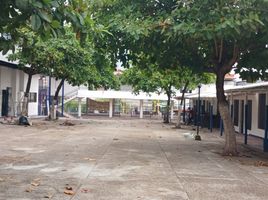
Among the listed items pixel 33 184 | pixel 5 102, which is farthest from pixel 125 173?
pixel 5 102

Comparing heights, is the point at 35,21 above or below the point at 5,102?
above

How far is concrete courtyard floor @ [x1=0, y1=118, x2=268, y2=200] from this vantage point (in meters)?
9.31

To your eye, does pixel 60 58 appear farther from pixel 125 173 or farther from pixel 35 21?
pixel 35 21

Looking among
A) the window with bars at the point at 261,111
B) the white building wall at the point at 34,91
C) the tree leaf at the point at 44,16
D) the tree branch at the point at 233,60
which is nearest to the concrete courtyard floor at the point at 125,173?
the tree branch at the point at 233,60

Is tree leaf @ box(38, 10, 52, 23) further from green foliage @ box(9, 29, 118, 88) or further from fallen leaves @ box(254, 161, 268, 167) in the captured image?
green foliage @ box(9, 29, 118, 88)

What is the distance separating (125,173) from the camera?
38.4 ft

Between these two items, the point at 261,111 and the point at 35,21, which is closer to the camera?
the point at 35,21

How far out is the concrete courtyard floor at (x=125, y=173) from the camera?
9.31 m

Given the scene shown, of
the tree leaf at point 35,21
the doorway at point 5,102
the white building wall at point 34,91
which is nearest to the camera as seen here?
the tree leaf at point 35,21

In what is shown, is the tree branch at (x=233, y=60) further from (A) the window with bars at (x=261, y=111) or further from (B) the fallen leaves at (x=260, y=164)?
(A) the window with bars at (x=261, y=111)

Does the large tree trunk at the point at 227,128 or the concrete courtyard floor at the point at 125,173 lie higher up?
the large tree trunk at the point at 227,128

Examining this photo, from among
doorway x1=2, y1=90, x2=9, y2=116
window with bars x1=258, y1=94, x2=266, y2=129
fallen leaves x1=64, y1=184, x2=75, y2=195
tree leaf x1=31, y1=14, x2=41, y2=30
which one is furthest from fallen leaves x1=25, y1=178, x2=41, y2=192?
doorway x1=2, y1=90, x2=9, y2=116

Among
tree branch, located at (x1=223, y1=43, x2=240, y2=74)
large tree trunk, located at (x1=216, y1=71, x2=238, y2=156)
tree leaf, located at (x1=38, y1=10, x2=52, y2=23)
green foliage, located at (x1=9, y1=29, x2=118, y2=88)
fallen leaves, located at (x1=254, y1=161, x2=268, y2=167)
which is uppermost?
green foliage, located at (x1=9, y1=29, x2=118, y2=88)

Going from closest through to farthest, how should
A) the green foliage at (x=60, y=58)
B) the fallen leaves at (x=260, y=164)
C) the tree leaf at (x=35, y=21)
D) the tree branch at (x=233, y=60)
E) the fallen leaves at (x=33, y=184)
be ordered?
the tree leaf at (x=35, y=21), the fallen leaves at (x=33, y=184), the fallen leaves at (x=260, y=164), the tree branch at (x=233, y=60), the green foliage at (x=60, y=58)
